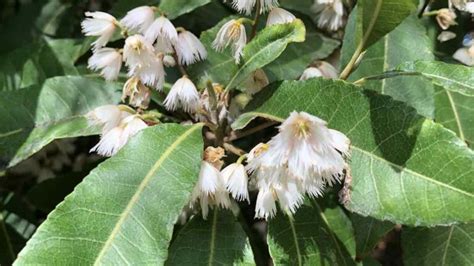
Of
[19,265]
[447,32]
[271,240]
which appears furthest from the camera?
[447,32]

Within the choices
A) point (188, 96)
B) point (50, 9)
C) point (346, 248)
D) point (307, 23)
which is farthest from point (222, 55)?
point (50, 9)

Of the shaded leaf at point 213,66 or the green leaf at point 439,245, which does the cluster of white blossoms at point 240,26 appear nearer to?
the shaded leaf at point 213,66

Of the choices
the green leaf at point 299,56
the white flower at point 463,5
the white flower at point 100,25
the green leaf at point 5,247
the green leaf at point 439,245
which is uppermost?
the white flower at point 100,25

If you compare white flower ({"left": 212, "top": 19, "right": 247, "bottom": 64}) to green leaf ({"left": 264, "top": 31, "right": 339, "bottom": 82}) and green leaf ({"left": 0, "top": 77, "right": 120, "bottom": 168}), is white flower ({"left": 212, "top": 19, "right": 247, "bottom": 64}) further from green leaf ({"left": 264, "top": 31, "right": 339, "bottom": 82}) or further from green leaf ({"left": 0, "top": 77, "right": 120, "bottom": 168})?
green leaf ({"left": 0, "top": 77, "right": 120, "bottom": 168})

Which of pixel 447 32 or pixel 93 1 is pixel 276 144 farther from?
pixel 93 1

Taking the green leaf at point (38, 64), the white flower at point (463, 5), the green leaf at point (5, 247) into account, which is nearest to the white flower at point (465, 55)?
the white flower at point (463, 5)

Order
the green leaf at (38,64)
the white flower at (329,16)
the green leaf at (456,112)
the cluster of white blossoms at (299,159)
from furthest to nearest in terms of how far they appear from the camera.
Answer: the green leaf at (38,64)
the white flower at (329,16)
the green leaf at (456,112)
the cluster of white blossoms at (299,159)
